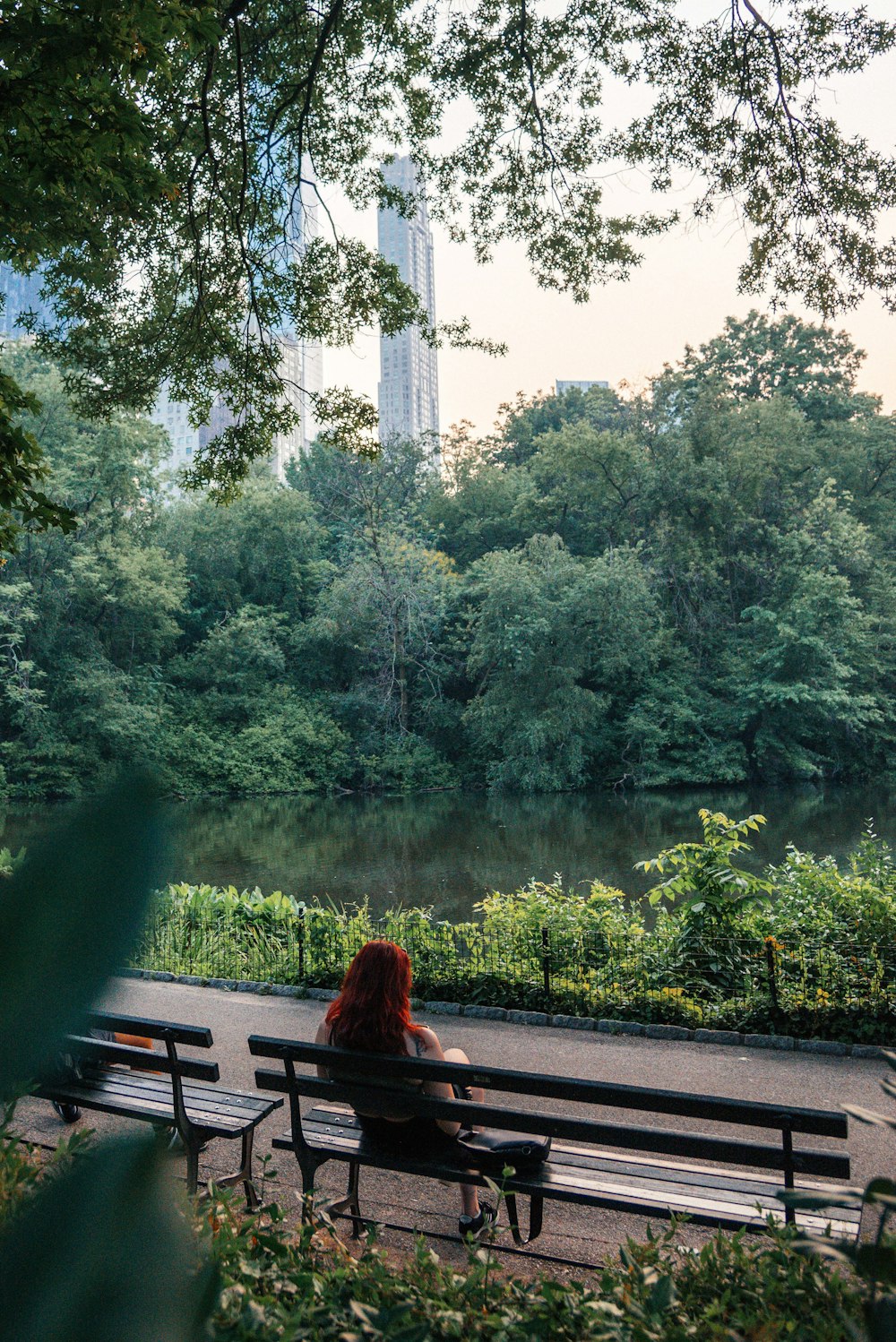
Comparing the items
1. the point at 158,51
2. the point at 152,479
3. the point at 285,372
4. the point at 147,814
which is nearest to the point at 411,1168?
the point at 147,814

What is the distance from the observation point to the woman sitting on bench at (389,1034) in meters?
3.76

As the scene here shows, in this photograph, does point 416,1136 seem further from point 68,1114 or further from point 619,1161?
point 68,1114

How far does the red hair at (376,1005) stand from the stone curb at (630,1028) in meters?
2.51

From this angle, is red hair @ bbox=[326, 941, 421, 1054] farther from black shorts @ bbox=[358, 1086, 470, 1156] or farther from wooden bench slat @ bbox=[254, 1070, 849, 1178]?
wooden bench slat @ bbox=[254, 1070, 849, 1178]

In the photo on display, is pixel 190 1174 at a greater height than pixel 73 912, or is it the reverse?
pixel 73 912

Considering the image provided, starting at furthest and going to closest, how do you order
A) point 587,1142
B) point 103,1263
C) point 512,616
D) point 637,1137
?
point 512,616, point 587,1142, point 637,1137, point 103,1263

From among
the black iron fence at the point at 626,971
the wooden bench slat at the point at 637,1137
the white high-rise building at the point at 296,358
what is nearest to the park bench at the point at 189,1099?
the wooden bench slat at the point at 637,1137

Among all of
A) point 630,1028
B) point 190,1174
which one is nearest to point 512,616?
point 630,1028

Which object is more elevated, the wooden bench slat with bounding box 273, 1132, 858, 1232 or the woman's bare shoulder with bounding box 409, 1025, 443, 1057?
the woman's bare shoulder with bounding box 409, 1025, 443, 1057

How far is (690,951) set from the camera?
7.62 m

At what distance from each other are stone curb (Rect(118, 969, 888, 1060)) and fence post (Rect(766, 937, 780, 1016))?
0.21 m

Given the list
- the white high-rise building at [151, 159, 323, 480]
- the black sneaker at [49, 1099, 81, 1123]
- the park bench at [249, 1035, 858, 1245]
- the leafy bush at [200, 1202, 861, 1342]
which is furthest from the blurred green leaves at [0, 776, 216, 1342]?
the white high-rise building at [151, 159, 323, 480]

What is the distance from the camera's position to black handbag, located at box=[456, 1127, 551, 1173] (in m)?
3.56

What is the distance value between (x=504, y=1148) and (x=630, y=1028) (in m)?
3.63
